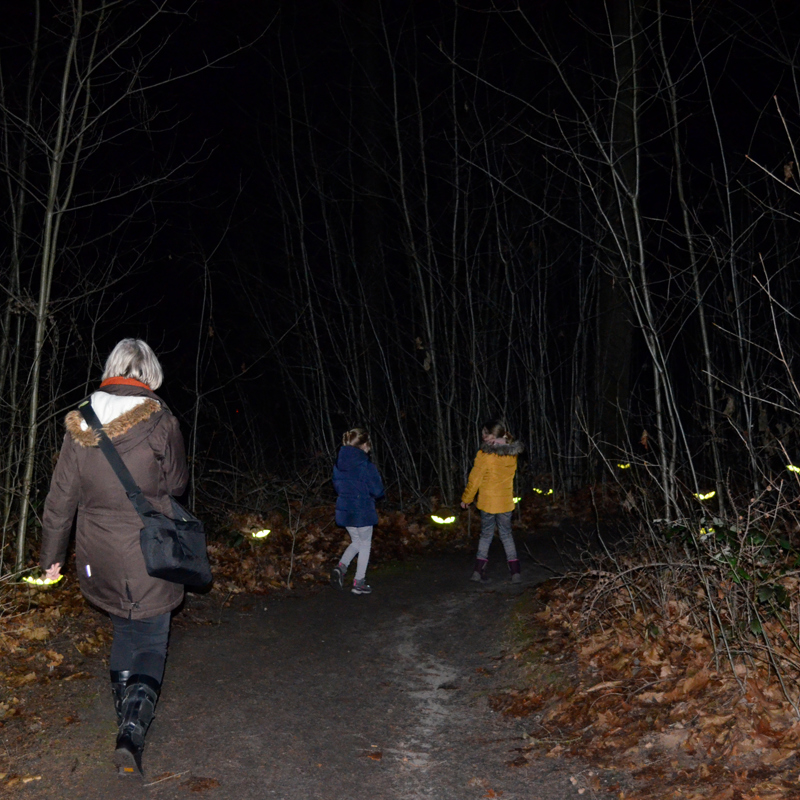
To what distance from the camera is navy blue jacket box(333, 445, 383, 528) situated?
29.1 ft

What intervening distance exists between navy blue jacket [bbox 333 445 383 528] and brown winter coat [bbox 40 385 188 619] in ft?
13.7

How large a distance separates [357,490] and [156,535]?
433 centimetres

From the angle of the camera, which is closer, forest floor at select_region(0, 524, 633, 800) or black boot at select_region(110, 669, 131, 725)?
forest floor at select_region(0, 524, 633, 800)

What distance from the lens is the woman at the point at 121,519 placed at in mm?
4660

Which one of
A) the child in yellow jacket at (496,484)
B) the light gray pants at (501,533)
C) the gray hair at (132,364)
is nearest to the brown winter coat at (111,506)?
the gray hair at (132,364)

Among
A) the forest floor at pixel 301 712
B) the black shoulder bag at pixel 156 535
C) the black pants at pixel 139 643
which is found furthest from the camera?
the black pants at pixel 139 643

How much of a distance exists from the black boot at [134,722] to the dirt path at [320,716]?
3.4 inches

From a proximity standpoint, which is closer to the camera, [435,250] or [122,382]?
[122,382]

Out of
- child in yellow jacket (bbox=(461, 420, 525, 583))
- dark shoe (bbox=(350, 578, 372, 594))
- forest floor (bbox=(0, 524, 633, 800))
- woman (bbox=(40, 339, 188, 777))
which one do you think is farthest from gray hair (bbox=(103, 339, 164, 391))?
child in yellow jacket (bbox=(461, 420, 525, 583))

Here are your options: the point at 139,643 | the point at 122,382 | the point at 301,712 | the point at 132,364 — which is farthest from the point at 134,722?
the point at 132,364

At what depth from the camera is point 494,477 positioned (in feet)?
29.6

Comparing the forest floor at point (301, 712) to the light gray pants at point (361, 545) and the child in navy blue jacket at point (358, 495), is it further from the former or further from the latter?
the child in navy blue jacket at point (358, 495)

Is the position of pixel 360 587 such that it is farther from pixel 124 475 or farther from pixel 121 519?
pixel 124 475

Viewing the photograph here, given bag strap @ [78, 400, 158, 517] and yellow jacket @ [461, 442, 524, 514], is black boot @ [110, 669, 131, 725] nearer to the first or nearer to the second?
bag strap @ [78, 400, 158, 517]
